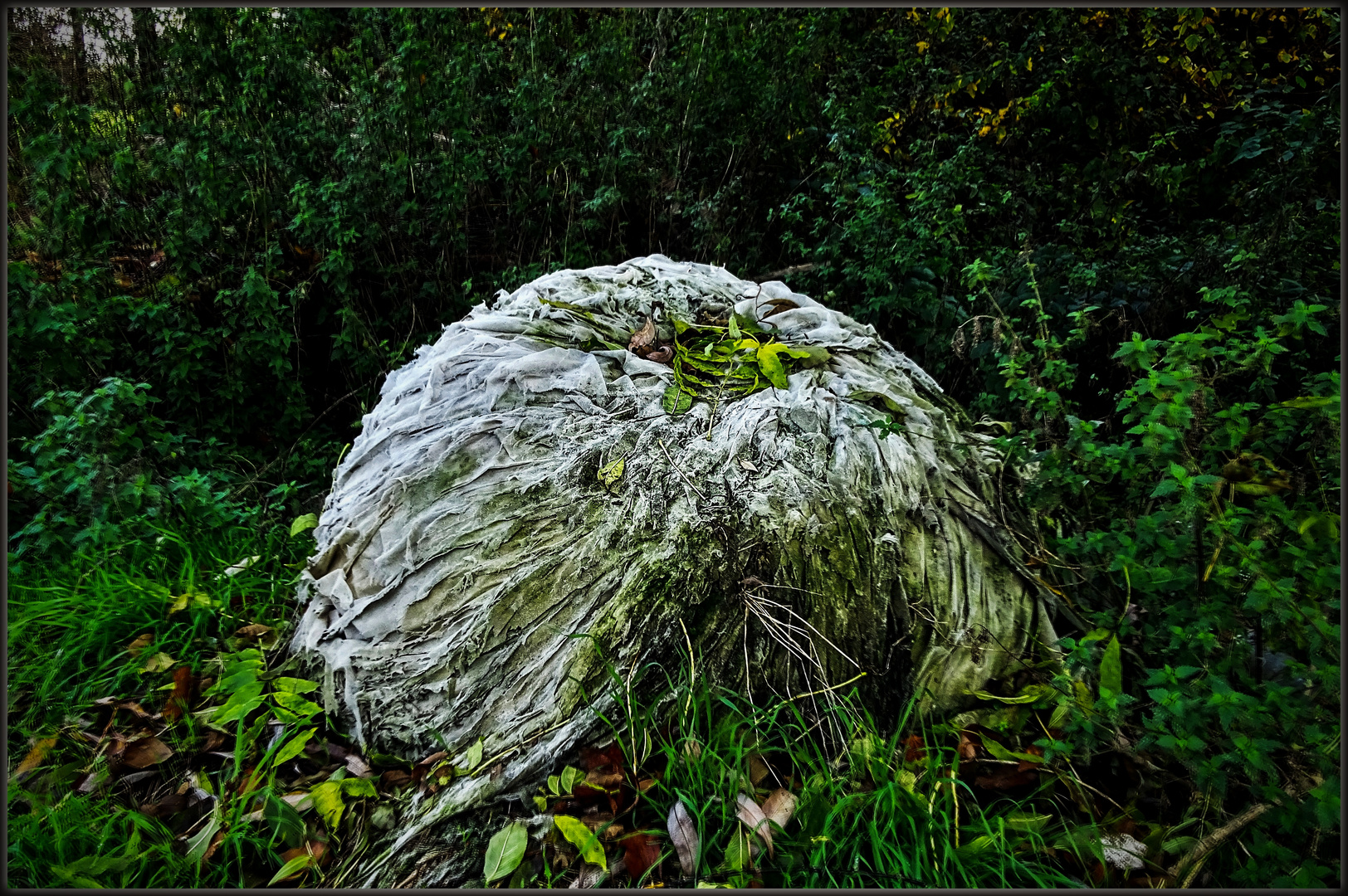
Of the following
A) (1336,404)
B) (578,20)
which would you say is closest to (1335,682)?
(1336,404)

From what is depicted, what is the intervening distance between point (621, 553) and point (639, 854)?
0.70m

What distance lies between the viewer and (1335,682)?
1263 mm

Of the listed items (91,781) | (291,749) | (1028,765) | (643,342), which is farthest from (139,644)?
(1028,765)

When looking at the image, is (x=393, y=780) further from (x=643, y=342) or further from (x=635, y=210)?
(x=635, y=210)

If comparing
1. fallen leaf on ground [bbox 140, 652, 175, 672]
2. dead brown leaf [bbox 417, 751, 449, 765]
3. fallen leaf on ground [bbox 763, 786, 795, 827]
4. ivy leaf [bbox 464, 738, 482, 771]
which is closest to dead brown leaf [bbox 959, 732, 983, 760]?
fallen leaf on ground [bbox 763, 786, 795, 827]

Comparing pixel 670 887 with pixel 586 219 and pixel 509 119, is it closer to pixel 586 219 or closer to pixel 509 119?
pixel 586 219

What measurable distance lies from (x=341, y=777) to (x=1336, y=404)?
2407mm

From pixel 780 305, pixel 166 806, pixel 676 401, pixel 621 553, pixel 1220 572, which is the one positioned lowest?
pixel 166 806

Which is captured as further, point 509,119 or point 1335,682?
point 509,119

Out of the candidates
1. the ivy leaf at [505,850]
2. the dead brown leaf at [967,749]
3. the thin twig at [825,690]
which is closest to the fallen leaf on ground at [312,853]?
the ivy leaf at [505,850]

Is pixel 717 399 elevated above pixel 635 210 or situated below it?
below

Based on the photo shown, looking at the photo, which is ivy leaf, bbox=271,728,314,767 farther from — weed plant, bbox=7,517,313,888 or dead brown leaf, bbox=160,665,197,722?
dead brown leaf, bbox=160,665,197,722

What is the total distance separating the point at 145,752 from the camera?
1829 millimetres

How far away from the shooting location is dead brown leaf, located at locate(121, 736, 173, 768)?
181 centimetres
